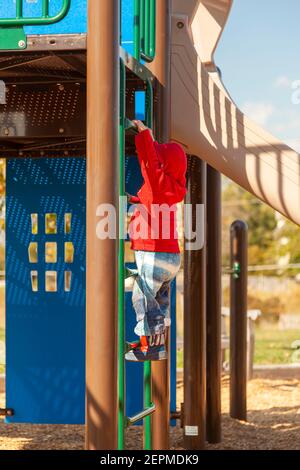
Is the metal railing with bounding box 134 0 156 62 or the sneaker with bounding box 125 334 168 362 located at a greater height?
the metal railing with bounding box 134 0 156 62

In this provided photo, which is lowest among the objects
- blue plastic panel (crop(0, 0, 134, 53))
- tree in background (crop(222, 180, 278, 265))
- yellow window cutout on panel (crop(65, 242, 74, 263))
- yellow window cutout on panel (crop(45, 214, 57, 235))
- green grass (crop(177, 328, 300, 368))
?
green grass (crop(177, 328, 300, 368))

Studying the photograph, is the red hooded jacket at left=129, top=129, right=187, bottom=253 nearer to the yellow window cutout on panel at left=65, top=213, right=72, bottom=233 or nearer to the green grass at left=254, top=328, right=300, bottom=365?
the yellow window cutout on panel at left=65, top=213, right=72, bottom=233

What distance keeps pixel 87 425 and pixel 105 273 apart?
0.62 metres

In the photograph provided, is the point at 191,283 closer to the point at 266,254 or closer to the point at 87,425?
the point at 87,425

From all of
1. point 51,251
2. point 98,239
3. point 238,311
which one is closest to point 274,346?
point 238,311

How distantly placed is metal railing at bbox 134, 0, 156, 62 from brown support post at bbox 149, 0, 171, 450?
0.03 metres

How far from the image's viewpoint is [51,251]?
659 centimetres

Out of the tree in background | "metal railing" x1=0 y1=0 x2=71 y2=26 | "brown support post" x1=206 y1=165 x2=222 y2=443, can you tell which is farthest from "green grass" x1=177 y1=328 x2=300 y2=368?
the tree in background

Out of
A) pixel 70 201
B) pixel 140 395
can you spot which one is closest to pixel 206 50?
pixel 70 201

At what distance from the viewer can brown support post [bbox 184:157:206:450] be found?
19.8 ft

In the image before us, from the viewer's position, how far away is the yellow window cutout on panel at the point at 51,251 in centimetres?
641

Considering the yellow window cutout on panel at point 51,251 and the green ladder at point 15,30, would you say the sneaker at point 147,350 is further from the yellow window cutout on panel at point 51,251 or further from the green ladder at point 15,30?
the yellow window cutout on panel at point 51,251

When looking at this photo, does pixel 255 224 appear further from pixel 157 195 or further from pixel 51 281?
pixel 157 195

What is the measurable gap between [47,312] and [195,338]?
109cm
